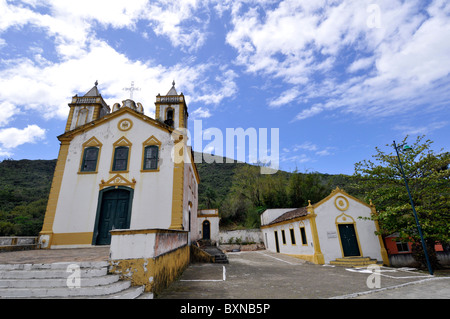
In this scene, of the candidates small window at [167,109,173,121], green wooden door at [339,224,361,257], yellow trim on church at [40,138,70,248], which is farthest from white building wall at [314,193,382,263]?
yellow trim on church at [40,138,70,248]

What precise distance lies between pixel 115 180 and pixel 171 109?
5720 millimetres

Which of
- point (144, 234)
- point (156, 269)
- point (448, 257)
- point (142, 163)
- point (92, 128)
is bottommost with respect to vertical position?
point (448, 257)

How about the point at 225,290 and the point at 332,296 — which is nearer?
the point at 332,296

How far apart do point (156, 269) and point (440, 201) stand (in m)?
13.0

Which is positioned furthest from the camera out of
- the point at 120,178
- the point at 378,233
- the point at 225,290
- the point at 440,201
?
the point at 378,233

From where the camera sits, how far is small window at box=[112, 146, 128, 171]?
38.5 feet

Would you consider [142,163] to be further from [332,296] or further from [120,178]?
[332,296]

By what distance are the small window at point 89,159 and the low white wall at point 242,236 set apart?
742 inches

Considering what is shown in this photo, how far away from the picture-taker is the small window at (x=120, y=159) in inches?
462

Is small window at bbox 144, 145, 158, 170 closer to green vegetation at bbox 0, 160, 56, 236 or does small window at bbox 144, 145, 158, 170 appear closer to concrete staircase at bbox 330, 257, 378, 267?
concrete staircase at bbox 330, 257, 378, 267

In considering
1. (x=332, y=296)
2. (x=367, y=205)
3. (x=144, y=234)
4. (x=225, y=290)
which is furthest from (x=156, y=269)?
(x=367, y=205)

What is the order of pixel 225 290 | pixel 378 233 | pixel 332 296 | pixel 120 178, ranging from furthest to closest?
pixel 378 233 < pixel 120 178 < pixel 225 290 < pixel 332 296

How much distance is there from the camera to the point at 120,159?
468 inches
